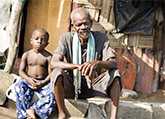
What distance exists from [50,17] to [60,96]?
13.3ft

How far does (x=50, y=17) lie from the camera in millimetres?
8820

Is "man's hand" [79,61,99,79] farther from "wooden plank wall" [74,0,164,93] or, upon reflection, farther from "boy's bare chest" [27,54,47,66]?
"wooden plank wall" [74,0,164,93]

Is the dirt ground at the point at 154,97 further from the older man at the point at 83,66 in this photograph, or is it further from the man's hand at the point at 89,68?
the man's hand at the point at 89,68

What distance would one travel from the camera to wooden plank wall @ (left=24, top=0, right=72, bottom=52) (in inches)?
342

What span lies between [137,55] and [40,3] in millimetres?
2204

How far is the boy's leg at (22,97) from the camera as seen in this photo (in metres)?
5.46

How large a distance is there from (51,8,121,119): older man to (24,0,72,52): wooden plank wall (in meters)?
3.40

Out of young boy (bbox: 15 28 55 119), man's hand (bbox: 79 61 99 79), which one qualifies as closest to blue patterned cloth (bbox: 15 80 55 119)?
young boy (bbox: 15 28 55 119)

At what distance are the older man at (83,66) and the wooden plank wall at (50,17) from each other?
3.40 metres

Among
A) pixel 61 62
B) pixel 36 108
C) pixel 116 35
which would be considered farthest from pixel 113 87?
pixel 116 35

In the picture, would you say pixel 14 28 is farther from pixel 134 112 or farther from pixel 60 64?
pixel 60 64

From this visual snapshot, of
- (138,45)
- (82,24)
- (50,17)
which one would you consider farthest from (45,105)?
(138,45)

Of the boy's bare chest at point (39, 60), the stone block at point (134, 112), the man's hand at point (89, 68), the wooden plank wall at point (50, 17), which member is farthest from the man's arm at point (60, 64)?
the wooden plank wall at point (50, 17)

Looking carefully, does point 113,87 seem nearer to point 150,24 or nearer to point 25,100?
point 25,100
